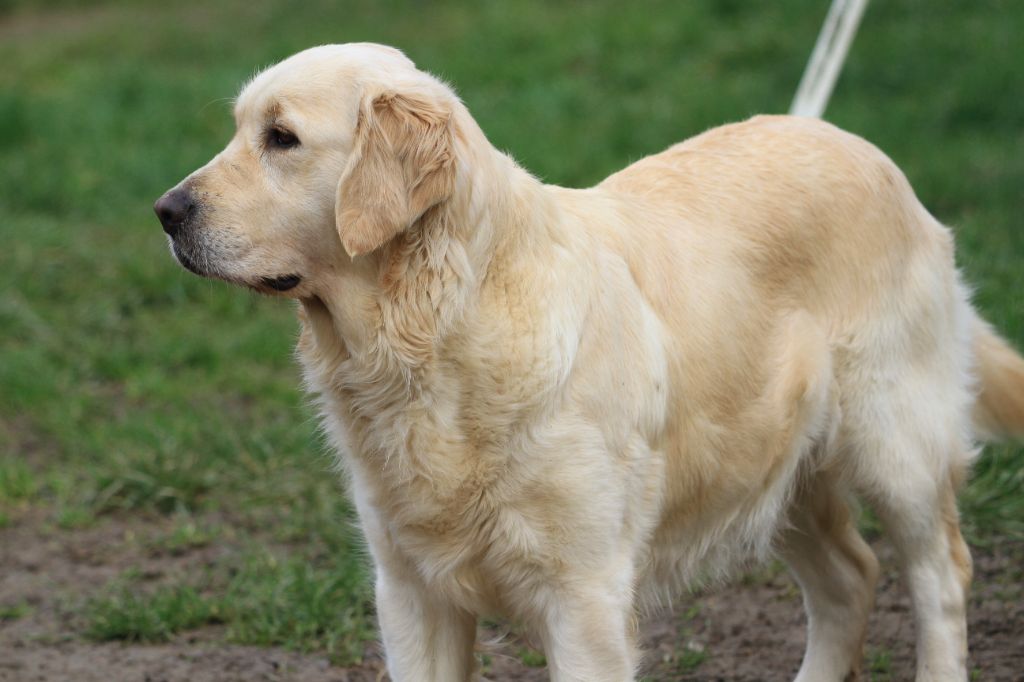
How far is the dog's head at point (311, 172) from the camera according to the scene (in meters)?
3.13

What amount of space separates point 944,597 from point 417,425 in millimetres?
1725

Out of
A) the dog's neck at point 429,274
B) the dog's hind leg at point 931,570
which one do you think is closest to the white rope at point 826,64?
the dog's hind leg at point 931,570

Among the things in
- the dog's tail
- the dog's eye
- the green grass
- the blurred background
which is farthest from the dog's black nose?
the dog's tail

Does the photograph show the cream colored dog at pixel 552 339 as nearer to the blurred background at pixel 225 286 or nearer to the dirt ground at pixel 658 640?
the dirt ground at pixel 658 640

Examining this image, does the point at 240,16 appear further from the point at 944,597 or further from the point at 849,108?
the point at 944,597

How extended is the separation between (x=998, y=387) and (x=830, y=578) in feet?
2.60

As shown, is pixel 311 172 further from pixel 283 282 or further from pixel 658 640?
pixel 658 640

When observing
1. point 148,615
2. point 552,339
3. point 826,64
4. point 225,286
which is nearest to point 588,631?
point 552,339

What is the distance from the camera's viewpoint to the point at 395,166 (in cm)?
314

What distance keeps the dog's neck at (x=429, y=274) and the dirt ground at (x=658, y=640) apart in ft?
4.02

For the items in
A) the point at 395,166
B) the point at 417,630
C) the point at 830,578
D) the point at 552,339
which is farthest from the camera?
the point at 830,578

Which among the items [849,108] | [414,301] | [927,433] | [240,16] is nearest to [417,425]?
[414,301]

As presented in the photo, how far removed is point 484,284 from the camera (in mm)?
3275

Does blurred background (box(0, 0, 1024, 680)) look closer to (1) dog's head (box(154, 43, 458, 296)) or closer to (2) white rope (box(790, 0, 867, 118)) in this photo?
(2) white rope (box(790, 0, 867, 118))
